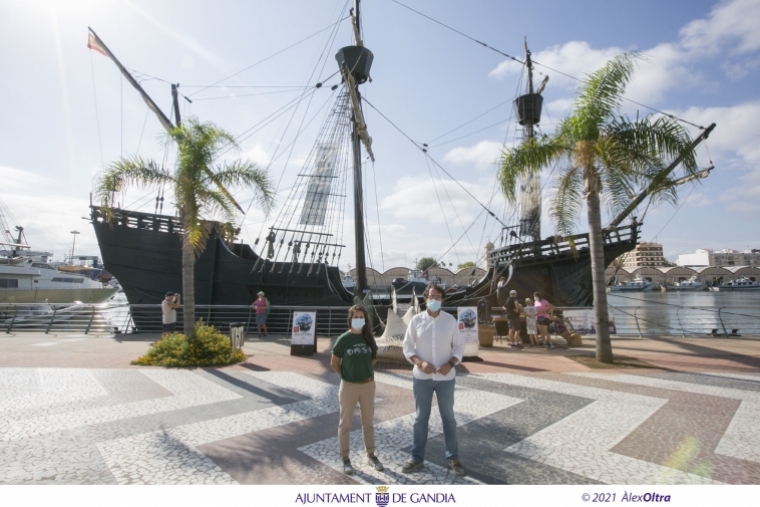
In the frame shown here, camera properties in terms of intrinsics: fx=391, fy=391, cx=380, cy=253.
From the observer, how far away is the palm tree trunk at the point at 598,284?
814cm

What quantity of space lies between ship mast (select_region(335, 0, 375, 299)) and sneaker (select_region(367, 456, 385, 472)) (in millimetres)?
10127

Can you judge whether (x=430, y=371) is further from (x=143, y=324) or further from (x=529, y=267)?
(x=143, y=324)

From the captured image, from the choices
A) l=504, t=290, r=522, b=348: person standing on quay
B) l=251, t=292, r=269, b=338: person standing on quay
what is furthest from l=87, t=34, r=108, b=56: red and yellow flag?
l=504, t=290, r=522, b=348: person standing on quay

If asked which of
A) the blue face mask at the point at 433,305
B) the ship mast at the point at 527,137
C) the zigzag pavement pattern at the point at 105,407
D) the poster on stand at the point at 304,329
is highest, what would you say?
the ship mast at the point at 527,137

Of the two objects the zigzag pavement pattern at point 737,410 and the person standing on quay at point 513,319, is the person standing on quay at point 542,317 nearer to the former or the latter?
the person standing on quay at point 513,319

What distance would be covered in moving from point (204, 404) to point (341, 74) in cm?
1503

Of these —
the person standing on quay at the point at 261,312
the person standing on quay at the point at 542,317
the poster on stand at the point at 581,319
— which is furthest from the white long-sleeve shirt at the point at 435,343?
the poster on stand at the point at 581,319

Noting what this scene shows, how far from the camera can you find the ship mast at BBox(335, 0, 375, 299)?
14289 mm

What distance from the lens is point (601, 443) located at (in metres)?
3.85

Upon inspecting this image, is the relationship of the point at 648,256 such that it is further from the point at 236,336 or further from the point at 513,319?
the point at 236,336

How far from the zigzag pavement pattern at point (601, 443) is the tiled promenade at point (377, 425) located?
2cm

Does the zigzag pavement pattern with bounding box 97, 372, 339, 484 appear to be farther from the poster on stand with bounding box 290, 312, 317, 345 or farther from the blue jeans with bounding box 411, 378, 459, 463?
the poster on stand with bounding box 290, 312, 317, 345

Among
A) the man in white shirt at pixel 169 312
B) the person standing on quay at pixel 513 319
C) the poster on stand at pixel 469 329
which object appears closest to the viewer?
the poster on stand at pixel 469 329

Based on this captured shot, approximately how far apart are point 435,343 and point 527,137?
2796 cm
